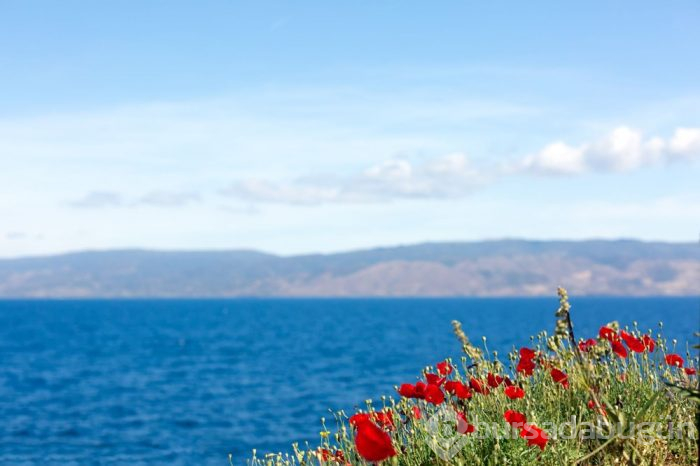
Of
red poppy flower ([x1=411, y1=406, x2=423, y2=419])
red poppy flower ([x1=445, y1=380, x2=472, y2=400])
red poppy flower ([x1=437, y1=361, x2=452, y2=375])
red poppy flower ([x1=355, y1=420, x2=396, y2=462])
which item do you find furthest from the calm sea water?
red poppy flower ([x1=355, y1=420, x2=396, y2=462])

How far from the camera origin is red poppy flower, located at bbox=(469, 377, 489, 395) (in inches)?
250

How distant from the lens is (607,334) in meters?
6.35

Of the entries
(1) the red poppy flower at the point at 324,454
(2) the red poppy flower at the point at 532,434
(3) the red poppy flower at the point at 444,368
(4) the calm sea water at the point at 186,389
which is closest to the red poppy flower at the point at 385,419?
(1) the red poppy flower at the point at 324,454

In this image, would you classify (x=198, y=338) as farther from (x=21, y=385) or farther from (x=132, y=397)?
(x=132, y=397)

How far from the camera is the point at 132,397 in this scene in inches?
1713

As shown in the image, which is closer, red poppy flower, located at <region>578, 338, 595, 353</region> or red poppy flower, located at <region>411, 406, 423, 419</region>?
red poppy flower, located at <region>411, 406, 423, 419</region>

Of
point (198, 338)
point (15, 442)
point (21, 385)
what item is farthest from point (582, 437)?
point (198, 338)

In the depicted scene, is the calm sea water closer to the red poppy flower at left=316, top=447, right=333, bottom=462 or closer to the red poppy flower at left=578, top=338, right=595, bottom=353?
the red poppy flower at left=316, top=447, right=333, bottom=462

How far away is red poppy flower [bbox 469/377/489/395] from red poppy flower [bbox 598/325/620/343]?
1109mm

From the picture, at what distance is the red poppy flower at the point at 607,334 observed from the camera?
6223mm

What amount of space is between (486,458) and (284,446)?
75.0 feet

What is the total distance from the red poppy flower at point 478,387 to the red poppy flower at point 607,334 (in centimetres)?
111

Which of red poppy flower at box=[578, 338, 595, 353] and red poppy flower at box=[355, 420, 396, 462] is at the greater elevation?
red poppy flower at box=[578, 338, 595, 353]

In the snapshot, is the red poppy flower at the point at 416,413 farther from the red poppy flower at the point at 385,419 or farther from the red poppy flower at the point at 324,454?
the red poppy flower at the point at 324,454
